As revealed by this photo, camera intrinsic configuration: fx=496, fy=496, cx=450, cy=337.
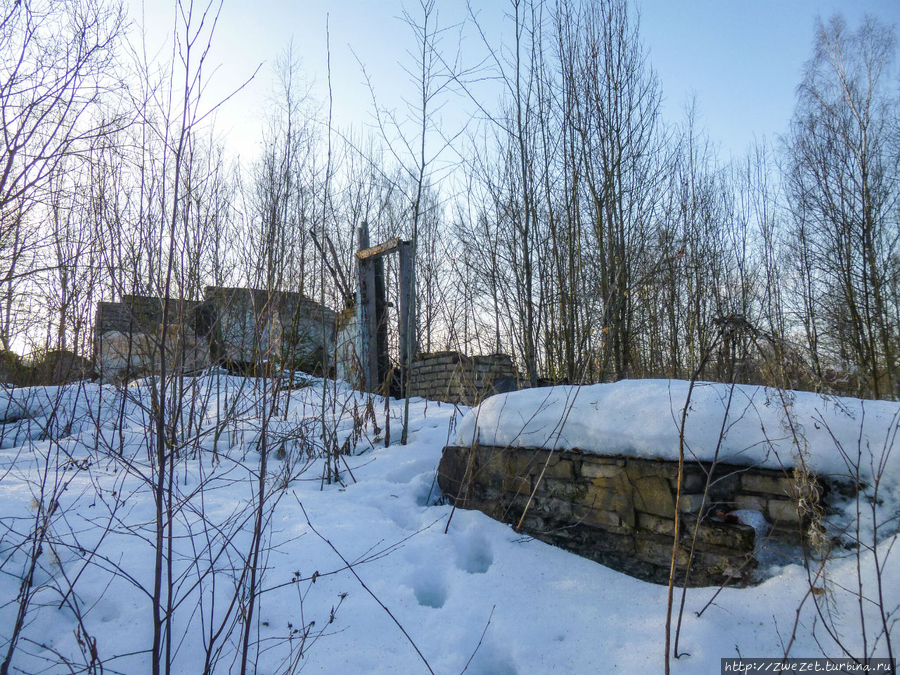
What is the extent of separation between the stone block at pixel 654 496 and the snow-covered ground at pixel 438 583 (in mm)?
164

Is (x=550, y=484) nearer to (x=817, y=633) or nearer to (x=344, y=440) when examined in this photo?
(x=817, y=633)

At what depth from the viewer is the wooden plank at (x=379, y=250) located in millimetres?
5698

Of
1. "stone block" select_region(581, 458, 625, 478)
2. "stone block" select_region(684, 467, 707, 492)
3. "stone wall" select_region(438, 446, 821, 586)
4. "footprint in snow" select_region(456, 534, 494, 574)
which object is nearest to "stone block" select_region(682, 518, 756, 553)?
"stone wall" select_region(438, 446, 821, 586)

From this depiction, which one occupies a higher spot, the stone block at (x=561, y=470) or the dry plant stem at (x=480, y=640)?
the stone block at (x=561, y=470)

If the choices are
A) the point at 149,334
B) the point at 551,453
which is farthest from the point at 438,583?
the point at 149,334

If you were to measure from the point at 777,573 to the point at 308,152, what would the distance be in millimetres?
5367

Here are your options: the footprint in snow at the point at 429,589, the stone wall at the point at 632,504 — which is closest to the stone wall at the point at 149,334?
the footprint in snow at the point at 429,589

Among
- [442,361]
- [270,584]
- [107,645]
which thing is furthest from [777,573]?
[442,361]

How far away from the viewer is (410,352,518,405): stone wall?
6016 millimetres

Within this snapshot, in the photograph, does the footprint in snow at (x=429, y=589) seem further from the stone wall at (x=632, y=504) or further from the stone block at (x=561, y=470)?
the stone block at (x=561, y=470)

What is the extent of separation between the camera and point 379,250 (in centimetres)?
588

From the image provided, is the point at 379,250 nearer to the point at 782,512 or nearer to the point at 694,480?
the point at 694,480

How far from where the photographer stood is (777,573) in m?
1.98

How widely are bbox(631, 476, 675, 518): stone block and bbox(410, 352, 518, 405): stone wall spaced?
3370mm
